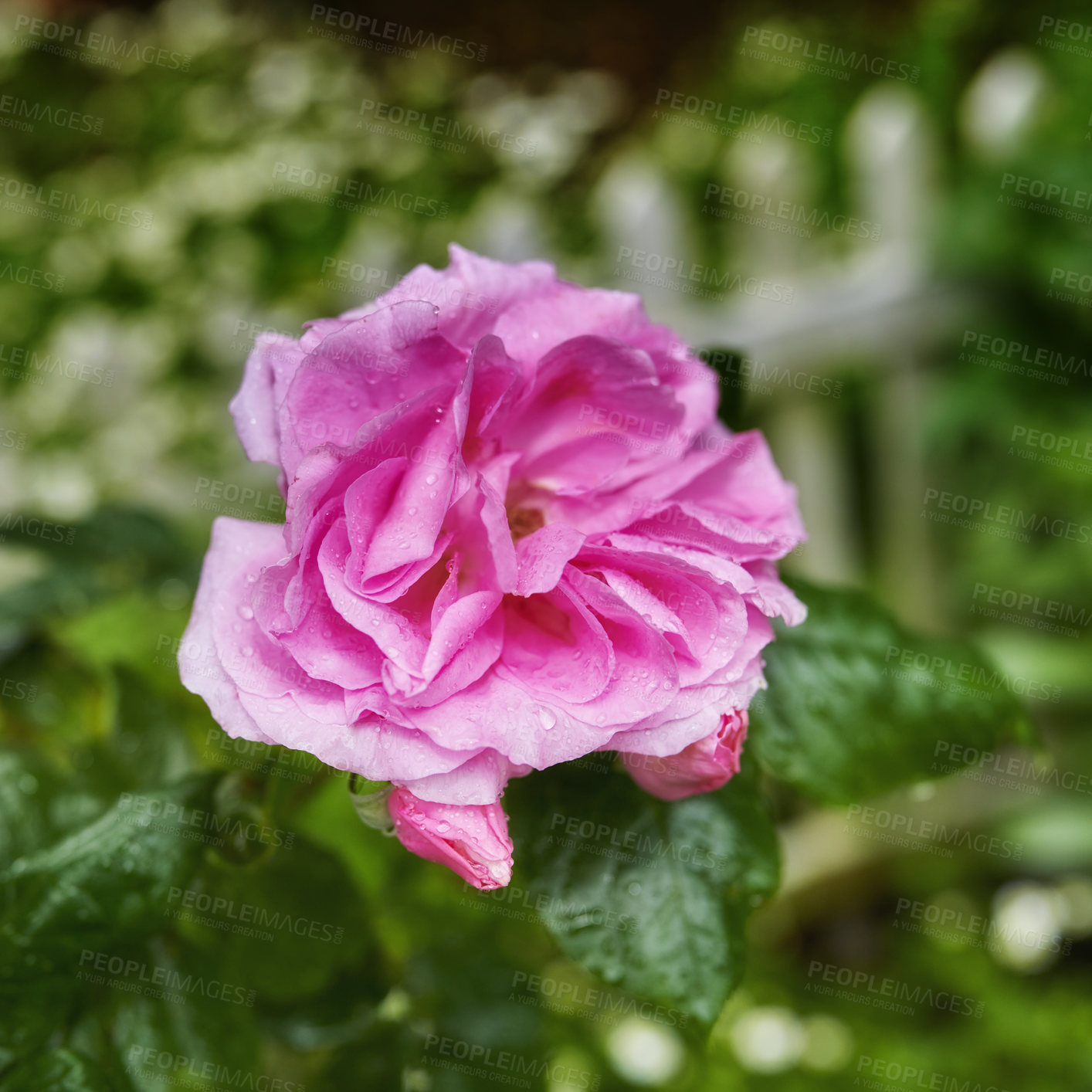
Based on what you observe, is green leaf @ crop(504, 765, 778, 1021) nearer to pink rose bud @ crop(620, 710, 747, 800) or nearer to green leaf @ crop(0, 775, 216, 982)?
pink rose bud @ crop(620, 710, 747, 800)

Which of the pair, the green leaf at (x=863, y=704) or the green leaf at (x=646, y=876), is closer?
the green leaf at (x=646, y=876)

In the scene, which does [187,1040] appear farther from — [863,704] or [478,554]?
[863,704]

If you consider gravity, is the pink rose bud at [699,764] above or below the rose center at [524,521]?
below

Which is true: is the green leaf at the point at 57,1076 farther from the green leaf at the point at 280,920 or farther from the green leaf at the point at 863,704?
the green leaf at the point at 863,704

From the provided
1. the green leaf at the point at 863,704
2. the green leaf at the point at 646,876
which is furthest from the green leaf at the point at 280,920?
the green leaf at the point at 863,704

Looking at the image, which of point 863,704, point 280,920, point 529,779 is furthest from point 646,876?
point 280,920

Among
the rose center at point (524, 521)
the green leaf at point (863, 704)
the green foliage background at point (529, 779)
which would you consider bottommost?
the green foliage background at point (529, 779)
